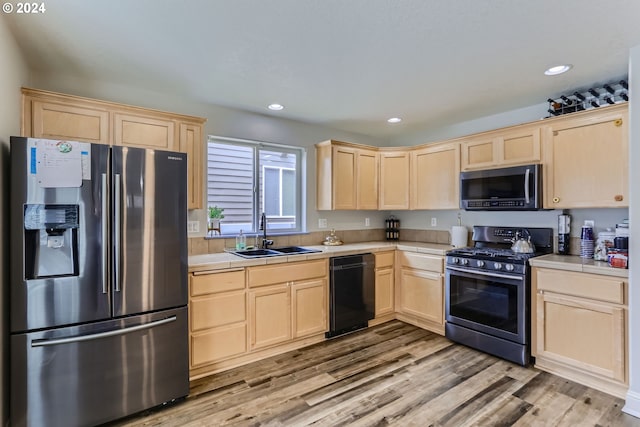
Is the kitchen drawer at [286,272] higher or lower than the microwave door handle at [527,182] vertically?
lower

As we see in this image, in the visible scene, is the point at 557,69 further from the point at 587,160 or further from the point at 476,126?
the point at 476,126

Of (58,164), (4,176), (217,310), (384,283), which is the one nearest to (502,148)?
(384,283)

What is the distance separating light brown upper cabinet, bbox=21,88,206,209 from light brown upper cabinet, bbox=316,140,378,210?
1571 mm

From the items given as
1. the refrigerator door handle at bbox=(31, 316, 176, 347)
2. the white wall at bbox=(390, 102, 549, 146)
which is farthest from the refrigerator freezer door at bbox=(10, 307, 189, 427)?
the white wall at bbox=(390, 102, 549, 146)

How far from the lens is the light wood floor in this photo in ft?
6.66

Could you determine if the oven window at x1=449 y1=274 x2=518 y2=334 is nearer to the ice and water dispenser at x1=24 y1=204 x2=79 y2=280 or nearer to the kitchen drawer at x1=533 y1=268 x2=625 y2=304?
the kitchen drawer at x1=533 y1=268 x2=625 y2=304

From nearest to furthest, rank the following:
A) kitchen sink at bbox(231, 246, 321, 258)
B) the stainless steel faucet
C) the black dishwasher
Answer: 1. kitchen sink at bbox(231, 246, 321, 258)
2. the black dishwasher
3. the stainless steel faucet

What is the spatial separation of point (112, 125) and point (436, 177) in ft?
11.0

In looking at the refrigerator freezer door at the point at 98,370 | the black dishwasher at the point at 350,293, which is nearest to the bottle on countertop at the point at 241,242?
the black dishwasher at the point at 350,293

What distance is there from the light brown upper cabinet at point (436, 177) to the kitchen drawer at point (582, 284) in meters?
1.18

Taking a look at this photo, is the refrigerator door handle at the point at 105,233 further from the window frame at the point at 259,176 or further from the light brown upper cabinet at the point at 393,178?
the light brown upper cabinet at the point at 393,178

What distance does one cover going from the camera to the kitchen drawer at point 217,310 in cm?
248

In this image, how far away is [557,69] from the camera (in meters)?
2.43

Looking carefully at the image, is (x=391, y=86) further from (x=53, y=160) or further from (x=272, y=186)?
(x=53, y=160)
